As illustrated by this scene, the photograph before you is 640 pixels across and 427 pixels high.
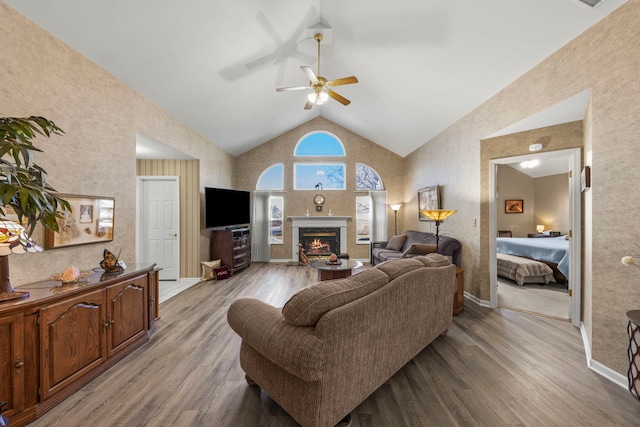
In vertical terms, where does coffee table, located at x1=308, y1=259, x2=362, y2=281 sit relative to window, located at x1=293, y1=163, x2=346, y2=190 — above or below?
below

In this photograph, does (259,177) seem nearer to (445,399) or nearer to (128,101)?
(128,101)

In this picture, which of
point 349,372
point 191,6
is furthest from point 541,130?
point 191,6

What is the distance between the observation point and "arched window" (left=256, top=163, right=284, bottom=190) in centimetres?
691

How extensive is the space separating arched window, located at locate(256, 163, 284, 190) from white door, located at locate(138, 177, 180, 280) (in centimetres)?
245

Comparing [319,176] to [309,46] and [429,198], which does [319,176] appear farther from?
[309,46]

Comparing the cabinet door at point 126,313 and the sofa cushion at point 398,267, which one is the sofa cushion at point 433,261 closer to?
the sofa cushion at point 398,267

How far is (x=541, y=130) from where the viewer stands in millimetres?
3041

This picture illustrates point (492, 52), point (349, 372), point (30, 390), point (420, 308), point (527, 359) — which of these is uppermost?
point (492, 52)

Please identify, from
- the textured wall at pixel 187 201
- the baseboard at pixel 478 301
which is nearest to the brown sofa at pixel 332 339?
the baseboard at pixel 478 301

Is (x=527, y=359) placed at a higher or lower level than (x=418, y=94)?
lower

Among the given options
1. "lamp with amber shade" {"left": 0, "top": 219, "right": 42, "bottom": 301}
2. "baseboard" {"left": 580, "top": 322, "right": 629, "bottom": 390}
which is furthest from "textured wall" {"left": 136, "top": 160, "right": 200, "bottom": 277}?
"baseboard" {"left": 580, "top": 322, "right": 629, "bottom": 390}

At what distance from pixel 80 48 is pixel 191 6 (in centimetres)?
111

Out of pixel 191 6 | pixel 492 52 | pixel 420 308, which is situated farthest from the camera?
pixel 492 52

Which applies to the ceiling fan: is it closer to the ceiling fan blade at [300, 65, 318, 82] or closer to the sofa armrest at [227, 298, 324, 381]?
the ceiling fan blade at [300, 65, 318, 82]
